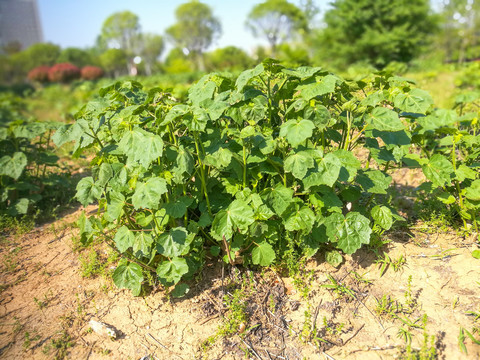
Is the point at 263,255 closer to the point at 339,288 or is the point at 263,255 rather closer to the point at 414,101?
the point at 339,288

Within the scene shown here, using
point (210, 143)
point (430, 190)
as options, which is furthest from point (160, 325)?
point (430, 190)

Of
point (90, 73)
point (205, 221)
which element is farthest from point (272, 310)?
point (90, 73)

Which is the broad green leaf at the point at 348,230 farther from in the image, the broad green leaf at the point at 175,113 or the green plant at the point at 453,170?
the broad green leaf at the point at 175,113

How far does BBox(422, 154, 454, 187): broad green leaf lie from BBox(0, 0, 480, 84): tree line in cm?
311

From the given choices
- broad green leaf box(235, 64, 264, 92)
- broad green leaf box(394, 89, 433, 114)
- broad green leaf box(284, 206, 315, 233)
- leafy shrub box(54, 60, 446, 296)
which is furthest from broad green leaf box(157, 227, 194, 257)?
broad green leaf box(394, 89, 433, 114)

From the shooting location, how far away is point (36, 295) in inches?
88.9

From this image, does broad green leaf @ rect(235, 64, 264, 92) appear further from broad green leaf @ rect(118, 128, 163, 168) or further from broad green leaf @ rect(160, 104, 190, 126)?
broad green leaf @ rect(118, 128, 163, 168)

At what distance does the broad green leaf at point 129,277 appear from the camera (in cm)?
202

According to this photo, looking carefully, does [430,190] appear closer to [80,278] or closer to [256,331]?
[256,331]

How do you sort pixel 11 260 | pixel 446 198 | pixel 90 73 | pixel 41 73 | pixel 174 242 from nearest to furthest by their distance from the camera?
1. pixel 174 242
2. pixel 446 198
3. pixel 11 260
4. pixel 41 73
5. pixel 90 73

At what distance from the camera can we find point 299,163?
1838 millimetres

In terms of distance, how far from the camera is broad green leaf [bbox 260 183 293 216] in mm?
1982

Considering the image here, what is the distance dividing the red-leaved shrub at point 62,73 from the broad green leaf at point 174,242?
26.2 metres

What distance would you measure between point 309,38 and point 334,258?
16.3 m
